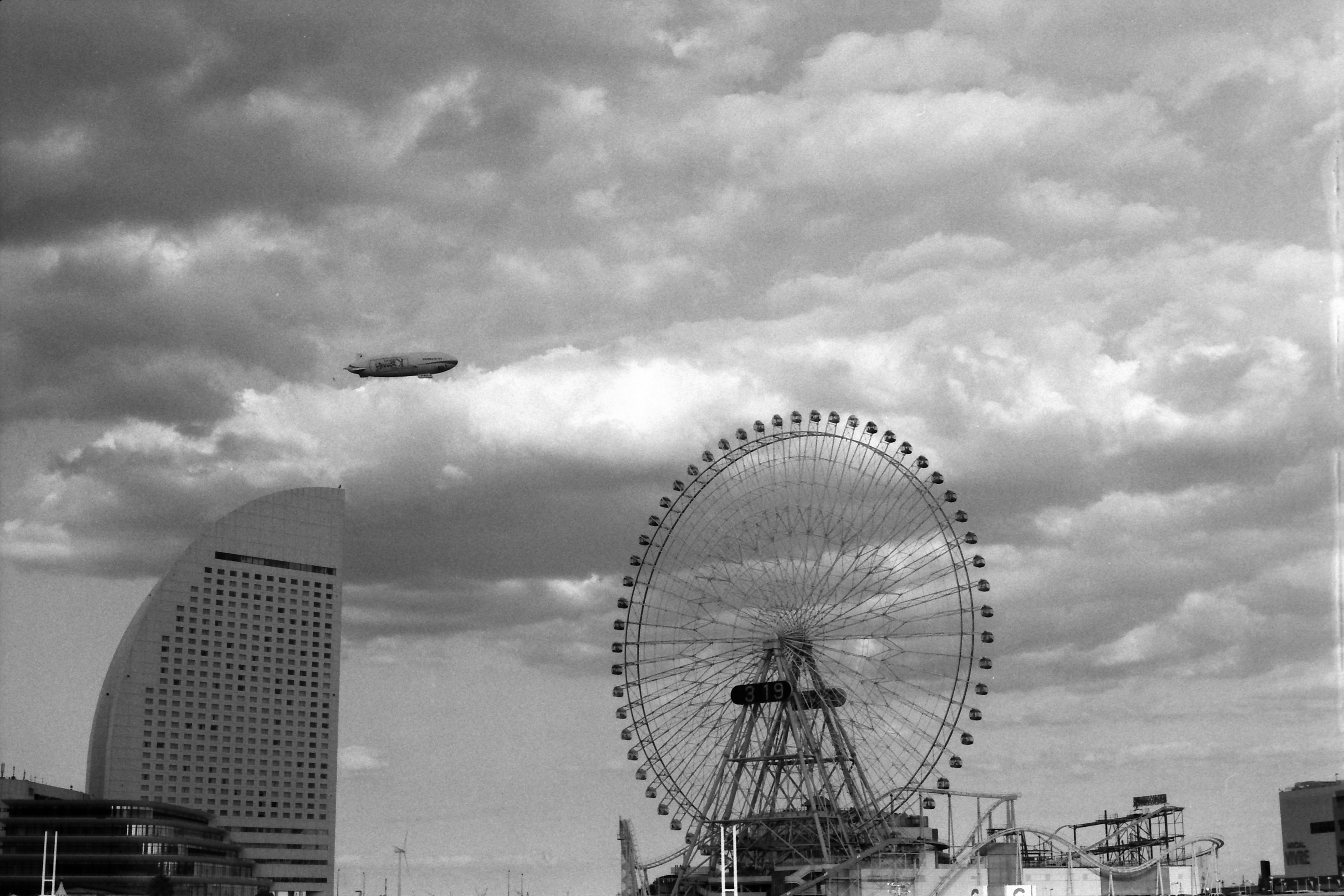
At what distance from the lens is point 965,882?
6841 inches

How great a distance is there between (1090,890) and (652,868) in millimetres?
44013

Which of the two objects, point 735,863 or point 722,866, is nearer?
point 722,866

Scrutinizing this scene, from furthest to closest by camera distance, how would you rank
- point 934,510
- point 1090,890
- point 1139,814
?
point 1139,814 < point 1090,890 < point 934,510

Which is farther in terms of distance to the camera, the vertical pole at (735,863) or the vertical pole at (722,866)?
the vertical pole at (735,863)

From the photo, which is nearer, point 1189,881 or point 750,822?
point 750,822

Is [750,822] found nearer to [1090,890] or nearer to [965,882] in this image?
[965,882]

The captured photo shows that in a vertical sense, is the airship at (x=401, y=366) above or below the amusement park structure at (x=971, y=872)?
above

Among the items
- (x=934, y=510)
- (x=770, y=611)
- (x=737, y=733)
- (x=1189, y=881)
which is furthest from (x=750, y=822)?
(x=1189, y=881)

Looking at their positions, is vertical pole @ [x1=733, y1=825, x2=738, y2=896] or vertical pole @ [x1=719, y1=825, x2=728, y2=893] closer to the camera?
vertical pole @ [x1=719, y1=825, x2=728, y2=893]

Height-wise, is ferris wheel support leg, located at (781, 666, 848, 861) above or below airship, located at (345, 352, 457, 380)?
below

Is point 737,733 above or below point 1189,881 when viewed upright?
above

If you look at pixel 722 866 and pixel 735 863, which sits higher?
pixel 735 863

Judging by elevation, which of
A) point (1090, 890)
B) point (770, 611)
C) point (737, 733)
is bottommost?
point (1090, 890)

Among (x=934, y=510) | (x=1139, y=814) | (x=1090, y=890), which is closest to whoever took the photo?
(x=934, y=510)
